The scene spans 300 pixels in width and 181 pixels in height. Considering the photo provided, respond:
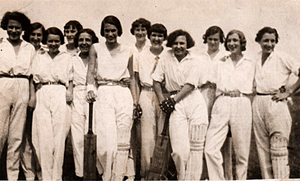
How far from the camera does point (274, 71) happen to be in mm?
5051

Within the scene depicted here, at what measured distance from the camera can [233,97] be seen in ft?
16.3

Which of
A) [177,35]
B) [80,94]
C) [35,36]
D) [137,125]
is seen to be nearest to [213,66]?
[177,35]

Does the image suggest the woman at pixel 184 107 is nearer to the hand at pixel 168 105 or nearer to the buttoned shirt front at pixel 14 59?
the hand at pixel 168 105

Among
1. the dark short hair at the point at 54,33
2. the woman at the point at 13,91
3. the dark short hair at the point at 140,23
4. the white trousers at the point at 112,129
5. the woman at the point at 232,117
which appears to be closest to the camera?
the white trousers at the point at 112,129

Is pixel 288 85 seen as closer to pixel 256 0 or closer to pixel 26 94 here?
pixel 256 0

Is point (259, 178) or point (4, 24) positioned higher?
point (4, 24)

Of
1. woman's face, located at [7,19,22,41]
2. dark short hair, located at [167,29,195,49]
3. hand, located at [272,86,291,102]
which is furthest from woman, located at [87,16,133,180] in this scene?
hand, located at [272,86,291,102]

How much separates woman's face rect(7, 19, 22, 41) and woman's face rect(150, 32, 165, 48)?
5.97 ft

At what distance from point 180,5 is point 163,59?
0.87m

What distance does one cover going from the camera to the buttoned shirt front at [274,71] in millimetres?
5012

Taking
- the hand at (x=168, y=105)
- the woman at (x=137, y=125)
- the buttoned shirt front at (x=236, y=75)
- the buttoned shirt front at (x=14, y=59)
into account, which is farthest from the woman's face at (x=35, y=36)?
the buttoned shirt front at (x=236, y=75)

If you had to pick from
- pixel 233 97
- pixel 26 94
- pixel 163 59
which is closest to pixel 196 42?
pixel 163 59

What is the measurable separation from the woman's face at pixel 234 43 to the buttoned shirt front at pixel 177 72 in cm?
54

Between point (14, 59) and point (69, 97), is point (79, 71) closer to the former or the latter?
point (69, 97)
